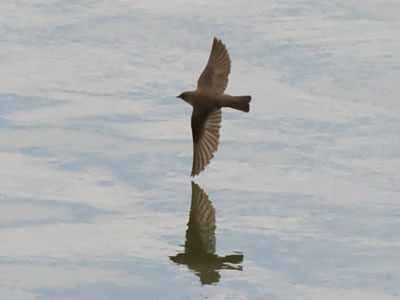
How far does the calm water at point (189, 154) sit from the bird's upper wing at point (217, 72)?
1.55ft

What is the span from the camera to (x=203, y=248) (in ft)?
27.5

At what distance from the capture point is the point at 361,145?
9836 millimetres

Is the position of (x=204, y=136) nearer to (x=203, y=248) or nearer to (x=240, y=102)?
(x=240, y=102)

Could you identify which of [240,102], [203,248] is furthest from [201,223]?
[240,102]

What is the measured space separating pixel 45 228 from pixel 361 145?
255 centimetres

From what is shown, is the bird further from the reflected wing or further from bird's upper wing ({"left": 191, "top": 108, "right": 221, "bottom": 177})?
the reflected wing

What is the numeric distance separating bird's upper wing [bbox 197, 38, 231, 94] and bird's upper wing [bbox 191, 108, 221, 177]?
9.1 inches

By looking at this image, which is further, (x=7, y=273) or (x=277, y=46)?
(x=277, y=46)

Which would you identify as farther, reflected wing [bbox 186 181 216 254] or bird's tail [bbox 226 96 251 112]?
bird's tail [bbox 226 96 251 112]

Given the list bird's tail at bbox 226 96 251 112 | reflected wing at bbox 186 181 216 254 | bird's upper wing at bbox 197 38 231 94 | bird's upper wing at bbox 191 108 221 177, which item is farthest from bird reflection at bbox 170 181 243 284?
bird's upper wing at bbox 197 38 231 94

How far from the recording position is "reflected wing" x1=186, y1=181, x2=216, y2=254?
27.8 feet

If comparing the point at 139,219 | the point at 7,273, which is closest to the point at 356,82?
the point at 139,219

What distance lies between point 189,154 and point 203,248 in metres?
1.58

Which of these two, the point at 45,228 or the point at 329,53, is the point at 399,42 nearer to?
the point at 329,53
